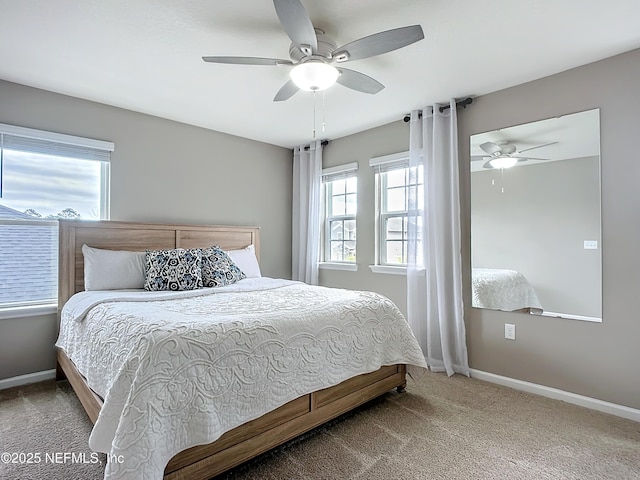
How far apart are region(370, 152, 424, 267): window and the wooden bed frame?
1471 mm

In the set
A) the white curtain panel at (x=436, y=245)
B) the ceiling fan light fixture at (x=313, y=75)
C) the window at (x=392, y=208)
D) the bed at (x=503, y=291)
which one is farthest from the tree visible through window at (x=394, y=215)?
the ceiling fan light fixture at (x=313, y=75)

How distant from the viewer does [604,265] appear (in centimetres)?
243

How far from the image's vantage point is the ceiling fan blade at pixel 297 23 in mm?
1566

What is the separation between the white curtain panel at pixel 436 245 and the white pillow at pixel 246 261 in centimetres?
164

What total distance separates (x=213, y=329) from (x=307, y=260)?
2.84 meters

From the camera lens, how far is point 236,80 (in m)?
2.74

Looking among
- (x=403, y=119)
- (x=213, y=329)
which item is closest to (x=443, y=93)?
(x=403, y=119)

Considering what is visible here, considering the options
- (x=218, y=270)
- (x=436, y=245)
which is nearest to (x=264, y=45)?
(x=218, y=270)

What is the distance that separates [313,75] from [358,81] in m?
0.35

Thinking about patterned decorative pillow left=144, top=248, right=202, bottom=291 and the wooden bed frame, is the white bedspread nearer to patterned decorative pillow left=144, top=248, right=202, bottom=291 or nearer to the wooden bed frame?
the wooden bed frame

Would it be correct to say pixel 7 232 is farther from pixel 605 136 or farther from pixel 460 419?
pixel 605 136

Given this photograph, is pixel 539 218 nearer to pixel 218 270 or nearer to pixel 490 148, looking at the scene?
pixel 490 148

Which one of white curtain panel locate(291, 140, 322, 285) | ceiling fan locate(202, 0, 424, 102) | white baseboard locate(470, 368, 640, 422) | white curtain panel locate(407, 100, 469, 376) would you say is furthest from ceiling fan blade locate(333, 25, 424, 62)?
white baseboard locate(470, 368, 640, 422)

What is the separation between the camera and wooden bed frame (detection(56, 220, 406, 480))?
1.60 m
